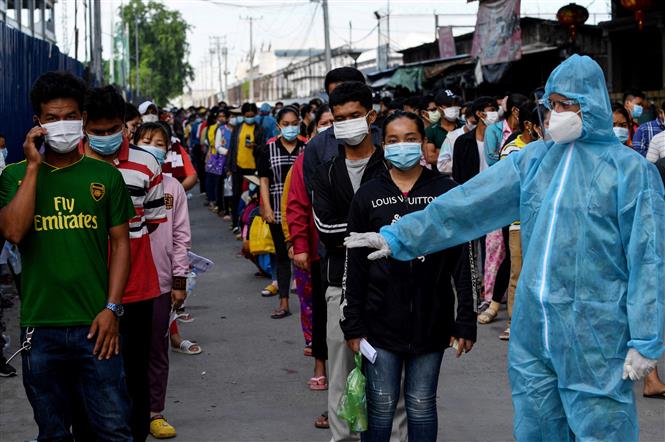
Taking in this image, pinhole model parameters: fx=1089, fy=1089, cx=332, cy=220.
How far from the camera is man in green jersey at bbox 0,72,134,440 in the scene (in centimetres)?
438

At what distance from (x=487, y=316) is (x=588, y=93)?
569 centimetres

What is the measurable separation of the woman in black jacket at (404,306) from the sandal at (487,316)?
4.81 m

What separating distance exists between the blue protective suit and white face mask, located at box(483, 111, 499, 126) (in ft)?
20.4

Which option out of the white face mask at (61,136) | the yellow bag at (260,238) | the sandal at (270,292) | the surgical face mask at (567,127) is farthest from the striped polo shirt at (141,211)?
the sandal at (270,292)

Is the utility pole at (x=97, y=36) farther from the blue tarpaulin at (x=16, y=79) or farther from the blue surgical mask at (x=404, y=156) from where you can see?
the blue surgical mask at (x=404, y=156)

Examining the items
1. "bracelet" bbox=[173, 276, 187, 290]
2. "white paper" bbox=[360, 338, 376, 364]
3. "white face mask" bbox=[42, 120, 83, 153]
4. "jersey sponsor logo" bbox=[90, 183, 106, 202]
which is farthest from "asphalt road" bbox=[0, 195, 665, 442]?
"white face mask" bbox=[42, 120, 83, 153]

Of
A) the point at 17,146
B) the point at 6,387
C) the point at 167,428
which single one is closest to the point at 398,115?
the point at 167,428

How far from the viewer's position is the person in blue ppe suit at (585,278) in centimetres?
400

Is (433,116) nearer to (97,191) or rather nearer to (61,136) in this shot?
(97,191)

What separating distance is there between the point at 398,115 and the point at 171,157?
3446mm

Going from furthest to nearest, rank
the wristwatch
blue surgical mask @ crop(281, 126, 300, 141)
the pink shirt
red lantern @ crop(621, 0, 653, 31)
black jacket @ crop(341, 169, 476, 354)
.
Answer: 1. red lantern @ crop(621, 0, 653, 31)
2. blue surgical mask @ crop(281, 126, 300, 141)
3. the pink shirt
4. black jacket @ crop(341, 169, 476, 354)
5. the wristwatch

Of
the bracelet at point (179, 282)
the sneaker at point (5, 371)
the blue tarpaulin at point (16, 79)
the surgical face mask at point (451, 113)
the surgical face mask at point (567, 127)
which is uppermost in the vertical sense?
the blue tarpaulin at point (16, 79)

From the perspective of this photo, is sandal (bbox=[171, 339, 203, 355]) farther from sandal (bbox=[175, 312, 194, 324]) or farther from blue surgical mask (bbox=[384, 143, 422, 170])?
blue surgical mask (bbox=[384, 143, 422, 170])

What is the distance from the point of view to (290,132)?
32.3 feet
